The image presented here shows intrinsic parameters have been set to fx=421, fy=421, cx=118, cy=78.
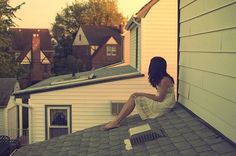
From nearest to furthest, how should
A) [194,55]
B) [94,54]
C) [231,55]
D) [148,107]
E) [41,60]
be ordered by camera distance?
[231,55], [194,55], [148,107], [41,60], [94,54]

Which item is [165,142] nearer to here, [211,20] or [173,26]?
[211,20]

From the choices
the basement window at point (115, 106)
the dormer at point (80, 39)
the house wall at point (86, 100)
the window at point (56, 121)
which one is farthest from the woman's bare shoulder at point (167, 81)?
the dormer at point (80, 39)

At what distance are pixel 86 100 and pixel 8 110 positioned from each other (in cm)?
1199

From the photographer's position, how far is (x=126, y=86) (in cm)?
1595

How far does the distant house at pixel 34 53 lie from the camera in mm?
46069

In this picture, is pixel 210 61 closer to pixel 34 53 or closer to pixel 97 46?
pixel 34 53

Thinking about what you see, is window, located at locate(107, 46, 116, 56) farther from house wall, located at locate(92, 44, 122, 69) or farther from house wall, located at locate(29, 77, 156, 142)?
house wall, located at locate(29, 77, 156, 142)

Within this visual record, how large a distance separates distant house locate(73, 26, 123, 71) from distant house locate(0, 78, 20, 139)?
968 inches

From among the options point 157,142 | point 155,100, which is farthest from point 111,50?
point 157,142

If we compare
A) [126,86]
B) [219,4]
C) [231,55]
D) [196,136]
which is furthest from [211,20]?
[126,86]

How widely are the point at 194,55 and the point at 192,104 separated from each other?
2.49ft

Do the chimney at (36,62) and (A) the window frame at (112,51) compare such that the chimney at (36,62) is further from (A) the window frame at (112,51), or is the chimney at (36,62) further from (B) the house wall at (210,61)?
(B) the house wall at (210,61)

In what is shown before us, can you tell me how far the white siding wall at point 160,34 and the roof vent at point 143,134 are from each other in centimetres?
997

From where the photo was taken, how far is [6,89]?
2784cm
